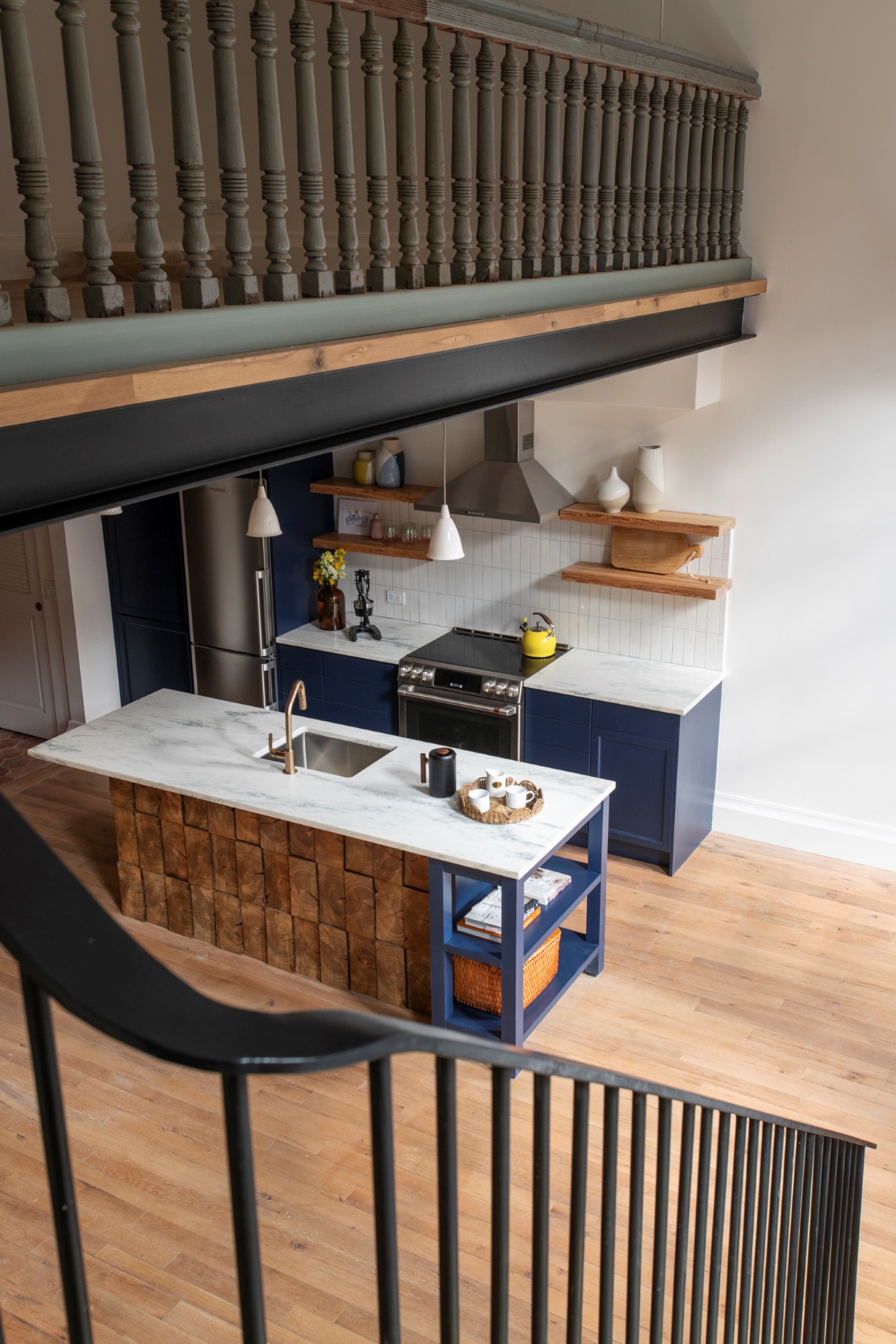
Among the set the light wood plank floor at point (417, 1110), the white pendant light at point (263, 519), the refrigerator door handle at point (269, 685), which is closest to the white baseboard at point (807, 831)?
the light wood plank floor at point (417, 1110)

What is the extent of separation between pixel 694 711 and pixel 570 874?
128 cm

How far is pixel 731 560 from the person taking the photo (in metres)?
5.97

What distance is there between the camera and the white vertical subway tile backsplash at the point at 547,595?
615 centimetres

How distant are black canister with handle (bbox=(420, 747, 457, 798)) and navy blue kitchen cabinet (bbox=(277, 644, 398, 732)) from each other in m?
1.75

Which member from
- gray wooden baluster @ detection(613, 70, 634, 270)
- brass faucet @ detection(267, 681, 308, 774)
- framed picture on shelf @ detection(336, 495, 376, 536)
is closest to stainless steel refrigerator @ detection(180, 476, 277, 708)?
framed picture on shelf @ detection(336, 495, 376, 536)

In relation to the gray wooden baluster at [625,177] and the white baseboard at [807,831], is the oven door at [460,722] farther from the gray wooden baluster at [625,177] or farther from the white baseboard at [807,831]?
the gray wooden baluster at [625,177]

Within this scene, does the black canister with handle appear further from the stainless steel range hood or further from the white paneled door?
the white paneled door

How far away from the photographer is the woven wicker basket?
459 cm

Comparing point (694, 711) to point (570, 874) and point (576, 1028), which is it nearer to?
point (570, 874)

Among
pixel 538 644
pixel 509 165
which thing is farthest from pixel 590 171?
pixel 538 644

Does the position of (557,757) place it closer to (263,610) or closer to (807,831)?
(807,831)

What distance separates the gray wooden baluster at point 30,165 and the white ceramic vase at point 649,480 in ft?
13.6

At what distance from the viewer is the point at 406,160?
2.99m

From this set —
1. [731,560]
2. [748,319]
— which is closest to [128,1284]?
[731,560]
